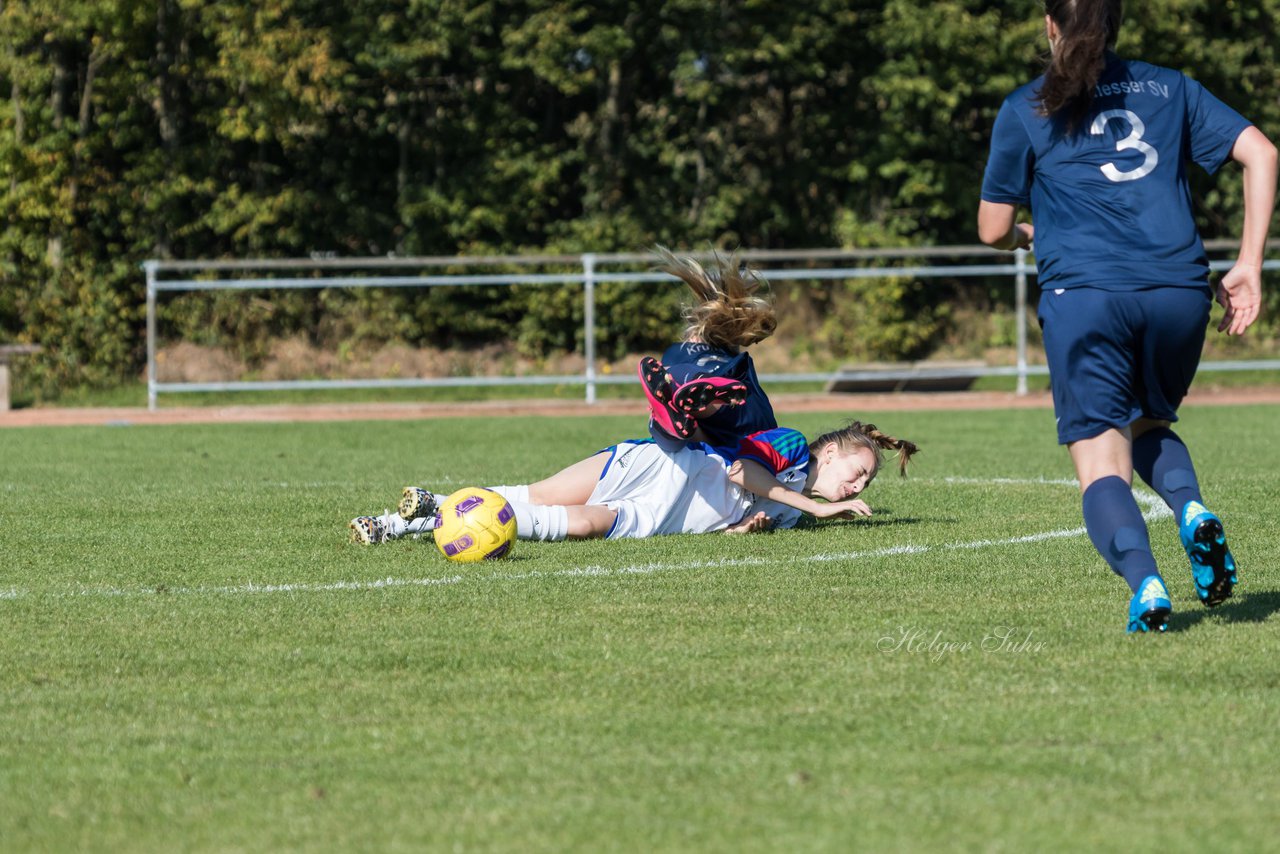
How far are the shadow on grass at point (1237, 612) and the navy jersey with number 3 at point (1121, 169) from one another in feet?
3.55

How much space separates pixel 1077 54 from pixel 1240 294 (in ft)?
2.70

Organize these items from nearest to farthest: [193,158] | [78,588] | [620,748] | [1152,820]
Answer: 1. [1152,820]
2. [620,748]
3. [78,588]
4. [193,158]

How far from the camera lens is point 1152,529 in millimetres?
7387

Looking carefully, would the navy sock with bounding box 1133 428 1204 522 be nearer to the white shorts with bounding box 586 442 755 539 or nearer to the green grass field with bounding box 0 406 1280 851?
the green grass field with bounding box 0 406 1280 851

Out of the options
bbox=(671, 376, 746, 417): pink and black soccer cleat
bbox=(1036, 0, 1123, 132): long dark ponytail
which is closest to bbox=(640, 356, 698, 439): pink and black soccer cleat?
bbox=(671, 376, 746, 417): pink and black soccer cleat

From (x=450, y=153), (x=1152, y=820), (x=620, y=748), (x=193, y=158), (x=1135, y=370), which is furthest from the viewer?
(x=450, y=153)

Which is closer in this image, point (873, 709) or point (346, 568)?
point (873, 709)

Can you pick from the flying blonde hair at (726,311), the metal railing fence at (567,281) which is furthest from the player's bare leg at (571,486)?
the metal railing fence at (567,281)

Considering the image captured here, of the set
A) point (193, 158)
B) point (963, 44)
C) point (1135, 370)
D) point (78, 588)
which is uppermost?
point (963, 44)

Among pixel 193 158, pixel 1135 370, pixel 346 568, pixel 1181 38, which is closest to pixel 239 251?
pixel 193 158

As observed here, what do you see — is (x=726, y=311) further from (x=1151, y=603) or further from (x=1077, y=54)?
(x=1151, y=603)

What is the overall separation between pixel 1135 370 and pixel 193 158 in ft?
63.8

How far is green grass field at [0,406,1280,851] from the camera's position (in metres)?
3.25

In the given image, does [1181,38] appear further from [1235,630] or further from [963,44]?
[1235,630]
